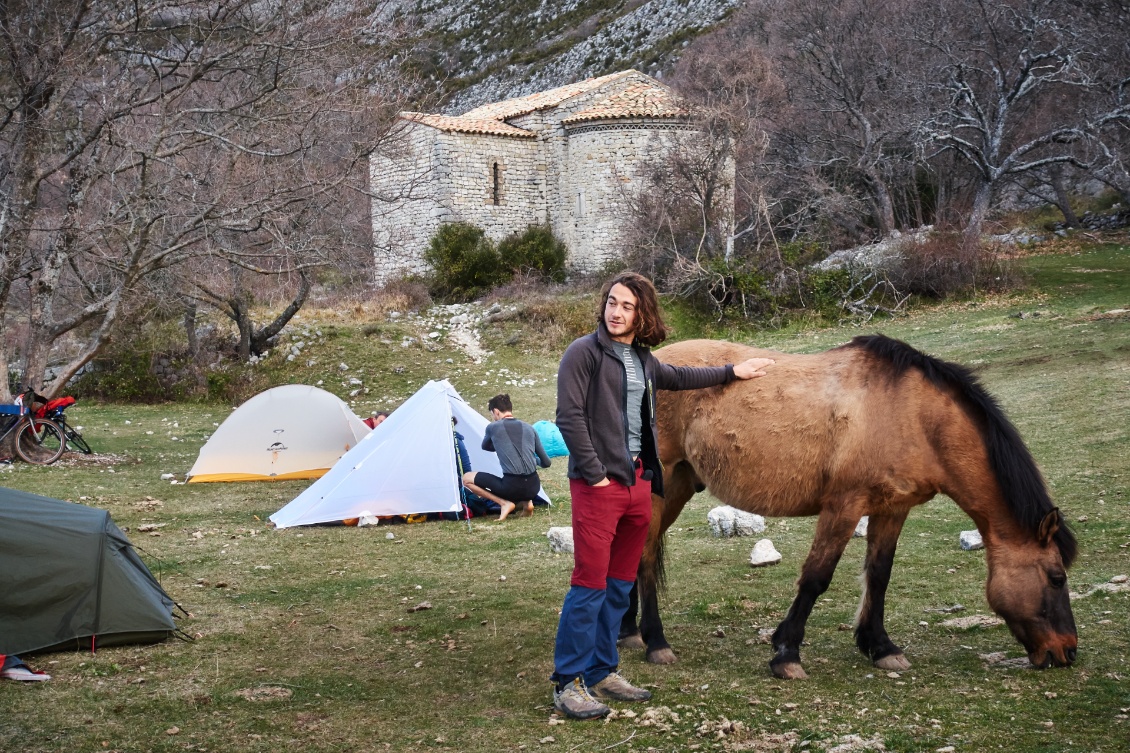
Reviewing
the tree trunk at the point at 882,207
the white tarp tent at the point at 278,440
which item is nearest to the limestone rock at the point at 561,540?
the white tarp tent at the point at 278,440

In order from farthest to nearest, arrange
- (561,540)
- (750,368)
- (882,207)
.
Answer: (882,207) → (561,540) → (750,368)

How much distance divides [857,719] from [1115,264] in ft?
78.6

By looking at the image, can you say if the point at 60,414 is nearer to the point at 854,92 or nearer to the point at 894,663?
the point at 894,663

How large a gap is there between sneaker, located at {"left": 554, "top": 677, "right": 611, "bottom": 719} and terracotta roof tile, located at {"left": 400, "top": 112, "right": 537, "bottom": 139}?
1297 inches

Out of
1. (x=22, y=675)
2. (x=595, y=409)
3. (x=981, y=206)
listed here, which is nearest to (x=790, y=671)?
(x=595, y=409)

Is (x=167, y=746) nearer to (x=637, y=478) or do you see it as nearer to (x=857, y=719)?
(x=637, y=478)

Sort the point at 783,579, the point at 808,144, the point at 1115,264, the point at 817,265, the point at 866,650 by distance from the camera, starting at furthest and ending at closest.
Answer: the point at 808,144 < the point at 817,265 < the point at 1115,264 < the point at 783,579 < the point at 866,650

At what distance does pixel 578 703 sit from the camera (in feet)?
14.3

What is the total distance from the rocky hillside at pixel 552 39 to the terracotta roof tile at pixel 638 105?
16.5 m

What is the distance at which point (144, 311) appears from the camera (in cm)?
2327

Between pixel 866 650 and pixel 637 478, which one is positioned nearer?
pixel 637 478

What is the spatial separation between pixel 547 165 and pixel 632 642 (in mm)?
34074

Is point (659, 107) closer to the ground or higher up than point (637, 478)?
higher up

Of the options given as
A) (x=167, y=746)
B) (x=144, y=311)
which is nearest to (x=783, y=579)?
(x=167, y=746)
